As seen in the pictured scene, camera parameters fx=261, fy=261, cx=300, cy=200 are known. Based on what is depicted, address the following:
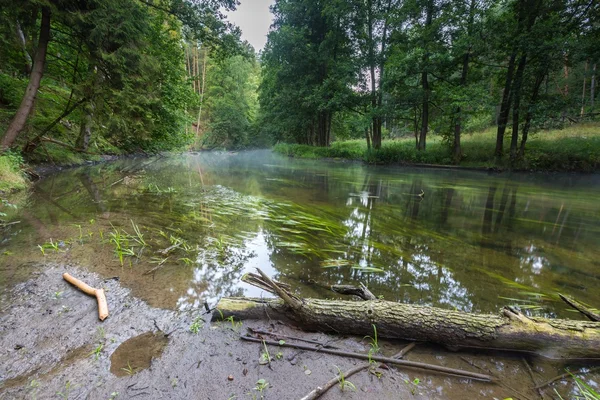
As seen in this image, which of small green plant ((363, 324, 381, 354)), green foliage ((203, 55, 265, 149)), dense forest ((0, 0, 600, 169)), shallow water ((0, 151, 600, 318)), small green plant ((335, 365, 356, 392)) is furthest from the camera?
green foliage ((203, 55, 265, 149))

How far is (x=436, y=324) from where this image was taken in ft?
6.48

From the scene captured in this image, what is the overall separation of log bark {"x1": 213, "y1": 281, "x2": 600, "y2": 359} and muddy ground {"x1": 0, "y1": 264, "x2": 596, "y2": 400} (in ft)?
0.27

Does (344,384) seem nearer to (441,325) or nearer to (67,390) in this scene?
(441,325)

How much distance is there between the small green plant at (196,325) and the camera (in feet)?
6.84

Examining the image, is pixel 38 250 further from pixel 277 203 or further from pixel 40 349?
pixel 277 203

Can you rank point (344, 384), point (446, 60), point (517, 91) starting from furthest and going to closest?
1. point (446, 60)
2. point (517, 91)
3. point (344, 384)

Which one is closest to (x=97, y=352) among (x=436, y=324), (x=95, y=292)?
(x=95, y=292)

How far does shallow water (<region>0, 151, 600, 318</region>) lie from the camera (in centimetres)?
289

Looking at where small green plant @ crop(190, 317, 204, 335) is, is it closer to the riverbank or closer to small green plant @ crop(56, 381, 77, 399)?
small green plant @ crop(56, 381, 77, 399)

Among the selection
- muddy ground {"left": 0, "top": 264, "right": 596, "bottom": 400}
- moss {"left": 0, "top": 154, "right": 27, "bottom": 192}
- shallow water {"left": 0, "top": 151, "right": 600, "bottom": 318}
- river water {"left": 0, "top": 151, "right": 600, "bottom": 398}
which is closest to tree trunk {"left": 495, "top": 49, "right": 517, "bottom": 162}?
shallow water {"left": 0, "top": 151, "right": 600, "bottom": 318}

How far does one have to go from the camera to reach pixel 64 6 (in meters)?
6.60

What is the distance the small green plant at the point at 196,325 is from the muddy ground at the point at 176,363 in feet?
0.11

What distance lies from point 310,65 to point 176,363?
2506cm

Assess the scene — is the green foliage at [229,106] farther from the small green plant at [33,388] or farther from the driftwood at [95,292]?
the small green plant at [33,388]
